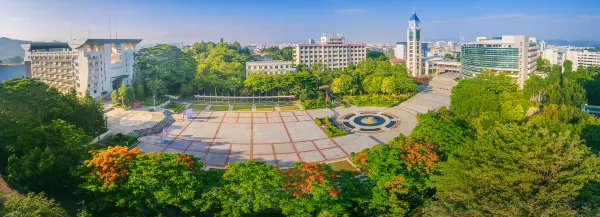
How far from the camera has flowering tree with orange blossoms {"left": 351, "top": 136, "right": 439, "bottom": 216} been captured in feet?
52.1

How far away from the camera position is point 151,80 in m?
43.2

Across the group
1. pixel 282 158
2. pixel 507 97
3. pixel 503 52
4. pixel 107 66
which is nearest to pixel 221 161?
pixel 282 158

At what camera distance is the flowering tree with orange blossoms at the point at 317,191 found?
1441cm

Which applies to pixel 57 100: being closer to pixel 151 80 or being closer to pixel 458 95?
pixel 151 80

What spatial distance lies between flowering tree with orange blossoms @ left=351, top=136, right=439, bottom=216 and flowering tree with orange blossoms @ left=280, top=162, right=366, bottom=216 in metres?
0.95

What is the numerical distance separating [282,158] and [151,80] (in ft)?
81.1

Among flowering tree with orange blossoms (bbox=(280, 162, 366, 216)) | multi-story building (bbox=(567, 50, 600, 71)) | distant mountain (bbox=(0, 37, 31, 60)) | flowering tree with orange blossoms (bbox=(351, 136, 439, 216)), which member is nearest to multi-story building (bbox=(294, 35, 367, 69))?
multi-story building (bbox=(567, 50, 600, 71))

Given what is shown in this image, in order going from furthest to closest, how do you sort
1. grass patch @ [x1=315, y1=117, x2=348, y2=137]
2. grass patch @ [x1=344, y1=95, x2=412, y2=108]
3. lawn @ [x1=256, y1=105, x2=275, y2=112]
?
grass patch @ [x1=344, y1=95, x2=412, y2=108] < lawn @ [x1=256, y1=105, x2=275, y2=112] < grass patch @ [x1=315, y1=117, x2=348, y2=137]

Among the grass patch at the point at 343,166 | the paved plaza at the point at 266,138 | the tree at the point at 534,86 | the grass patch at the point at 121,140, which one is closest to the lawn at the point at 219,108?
the paved plaza at the point at 266,138

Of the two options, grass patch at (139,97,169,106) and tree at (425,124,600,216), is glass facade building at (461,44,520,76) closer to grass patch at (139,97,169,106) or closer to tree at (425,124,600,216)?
tree at (425,124,600,216)

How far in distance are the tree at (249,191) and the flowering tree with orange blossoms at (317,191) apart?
1.65ft

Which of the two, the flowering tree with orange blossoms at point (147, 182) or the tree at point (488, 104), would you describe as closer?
the flowering tree with orange blossoms at point (147, 182)

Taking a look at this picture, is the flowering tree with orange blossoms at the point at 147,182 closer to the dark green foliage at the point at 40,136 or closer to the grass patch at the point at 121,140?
the dark green foliage at the point at 40,136

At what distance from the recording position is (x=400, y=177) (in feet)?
54.6
